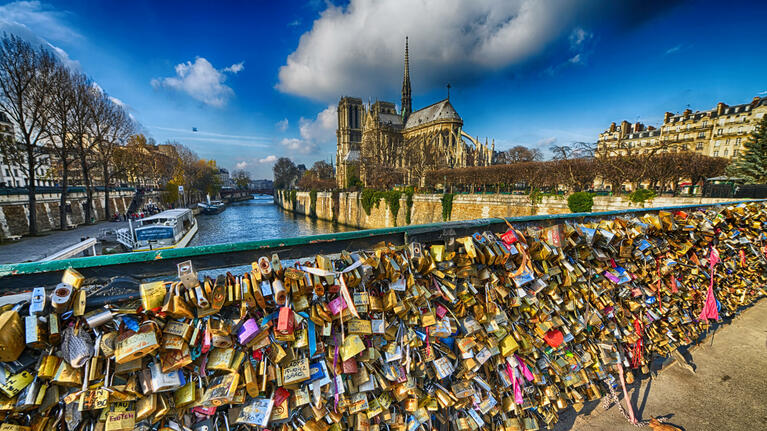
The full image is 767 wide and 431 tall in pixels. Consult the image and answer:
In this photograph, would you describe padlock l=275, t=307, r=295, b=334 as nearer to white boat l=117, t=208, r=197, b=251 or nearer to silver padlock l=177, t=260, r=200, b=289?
silver padlock l=177, t=260, r=200, b=289

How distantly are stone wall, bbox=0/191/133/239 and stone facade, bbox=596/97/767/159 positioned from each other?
62.1 m

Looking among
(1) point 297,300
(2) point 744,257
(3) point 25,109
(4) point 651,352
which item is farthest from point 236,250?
(3) point 25,109

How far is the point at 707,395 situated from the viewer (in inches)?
112

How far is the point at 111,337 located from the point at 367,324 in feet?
4.19

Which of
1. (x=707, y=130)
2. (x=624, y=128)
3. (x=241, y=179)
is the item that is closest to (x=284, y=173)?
(x=241, y=179)

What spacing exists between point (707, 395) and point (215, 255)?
15.7 feet

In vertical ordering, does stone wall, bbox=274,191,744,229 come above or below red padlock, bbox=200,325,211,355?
below

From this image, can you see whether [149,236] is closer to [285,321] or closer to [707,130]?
[285,321]

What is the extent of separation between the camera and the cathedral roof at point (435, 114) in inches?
2302

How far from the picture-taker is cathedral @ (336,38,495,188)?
46875 mm

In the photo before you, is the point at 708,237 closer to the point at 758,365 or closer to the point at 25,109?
the point at 758,365

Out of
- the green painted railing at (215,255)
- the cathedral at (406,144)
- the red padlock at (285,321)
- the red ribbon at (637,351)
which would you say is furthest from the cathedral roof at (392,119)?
the red padlock at (285,321)

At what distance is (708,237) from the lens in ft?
12.6

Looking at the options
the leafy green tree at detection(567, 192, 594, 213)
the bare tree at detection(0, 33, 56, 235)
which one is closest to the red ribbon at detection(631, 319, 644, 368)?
the leafy green tree at detection(567, 192, 594, 213)
